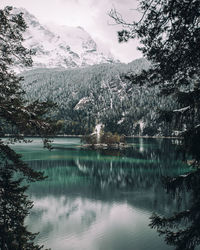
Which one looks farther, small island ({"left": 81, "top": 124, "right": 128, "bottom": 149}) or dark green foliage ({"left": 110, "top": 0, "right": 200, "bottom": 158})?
small island ({"left": 81, "top": 124, "right": 128, "bottom": 149})

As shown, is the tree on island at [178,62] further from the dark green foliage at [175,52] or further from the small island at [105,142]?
the small island at [105,142]

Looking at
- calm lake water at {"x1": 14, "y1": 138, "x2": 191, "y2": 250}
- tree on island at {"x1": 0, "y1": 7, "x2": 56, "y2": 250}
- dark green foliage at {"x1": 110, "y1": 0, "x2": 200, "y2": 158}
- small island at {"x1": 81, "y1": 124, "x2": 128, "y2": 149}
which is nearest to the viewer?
dark green foliage at {"x1": 110, "y1": 0, "x2": 200, "y2": 158}

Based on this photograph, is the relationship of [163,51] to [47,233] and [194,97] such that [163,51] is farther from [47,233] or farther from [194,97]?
[47,233]

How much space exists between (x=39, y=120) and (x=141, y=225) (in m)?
31.6

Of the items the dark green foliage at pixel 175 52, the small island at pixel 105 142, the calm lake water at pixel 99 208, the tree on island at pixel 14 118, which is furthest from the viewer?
the small island at pixel 105 142

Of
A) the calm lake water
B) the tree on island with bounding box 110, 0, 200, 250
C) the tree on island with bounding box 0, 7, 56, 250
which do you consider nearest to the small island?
the calm lake water

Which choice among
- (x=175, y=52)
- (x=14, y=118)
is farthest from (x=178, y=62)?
(x=14, y=118)

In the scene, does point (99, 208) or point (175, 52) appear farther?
point (99, 208)

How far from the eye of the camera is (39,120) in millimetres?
10258

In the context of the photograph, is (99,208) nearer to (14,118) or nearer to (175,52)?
(14,118)

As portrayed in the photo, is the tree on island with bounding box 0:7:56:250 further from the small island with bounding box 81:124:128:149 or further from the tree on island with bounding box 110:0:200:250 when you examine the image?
the small island with bounding box 81:124:128:149

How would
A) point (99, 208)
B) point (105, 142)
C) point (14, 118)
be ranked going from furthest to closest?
point (105, 142) → point (99, 208) → point (14, 118)

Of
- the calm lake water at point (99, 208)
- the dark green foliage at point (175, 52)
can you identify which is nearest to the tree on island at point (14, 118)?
the dark green foliage at point (175, 52)

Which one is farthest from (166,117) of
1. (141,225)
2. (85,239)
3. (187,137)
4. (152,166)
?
(152,166)
